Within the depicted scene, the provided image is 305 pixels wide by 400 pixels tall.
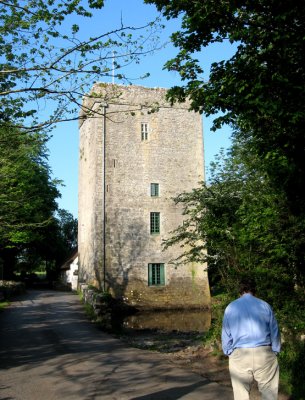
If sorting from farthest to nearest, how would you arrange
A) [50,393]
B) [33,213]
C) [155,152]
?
[33,213]
[155,152]
[50,393]

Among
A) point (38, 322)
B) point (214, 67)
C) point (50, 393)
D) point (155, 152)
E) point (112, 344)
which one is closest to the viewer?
point (50, 393)

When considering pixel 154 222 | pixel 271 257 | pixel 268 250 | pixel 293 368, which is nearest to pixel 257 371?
pixel 293 368

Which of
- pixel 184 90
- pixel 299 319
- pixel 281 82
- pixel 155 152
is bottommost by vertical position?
pixel 299 319

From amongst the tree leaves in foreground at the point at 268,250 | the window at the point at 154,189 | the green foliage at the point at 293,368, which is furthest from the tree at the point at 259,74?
the window at the point at 154,189

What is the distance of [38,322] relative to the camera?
17.3 m

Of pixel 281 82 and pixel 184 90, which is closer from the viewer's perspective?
pixel 281 82

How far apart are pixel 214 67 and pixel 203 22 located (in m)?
0.96

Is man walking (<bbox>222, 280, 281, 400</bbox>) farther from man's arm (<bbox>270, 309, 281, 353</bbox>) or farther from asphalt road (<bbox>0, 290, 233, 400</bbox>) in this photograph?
asphalt road (<bbox>0, 290, 233, 400</bbox>)

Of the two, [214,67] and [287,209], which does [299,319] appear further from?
[214,67]

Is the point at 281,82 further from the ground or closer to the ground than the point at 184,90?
closer to the ground

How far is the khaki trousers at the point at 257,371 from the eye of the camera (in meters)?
4.73

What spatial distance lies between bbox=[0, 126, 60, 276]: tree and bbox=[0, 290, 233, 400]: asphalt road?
15.8 ft

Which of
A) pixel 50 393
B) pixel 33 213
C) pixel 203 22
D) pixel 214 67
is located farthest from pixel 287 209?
pixel 33 213

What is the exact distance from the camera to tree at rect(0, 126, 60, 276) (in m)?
10.6
